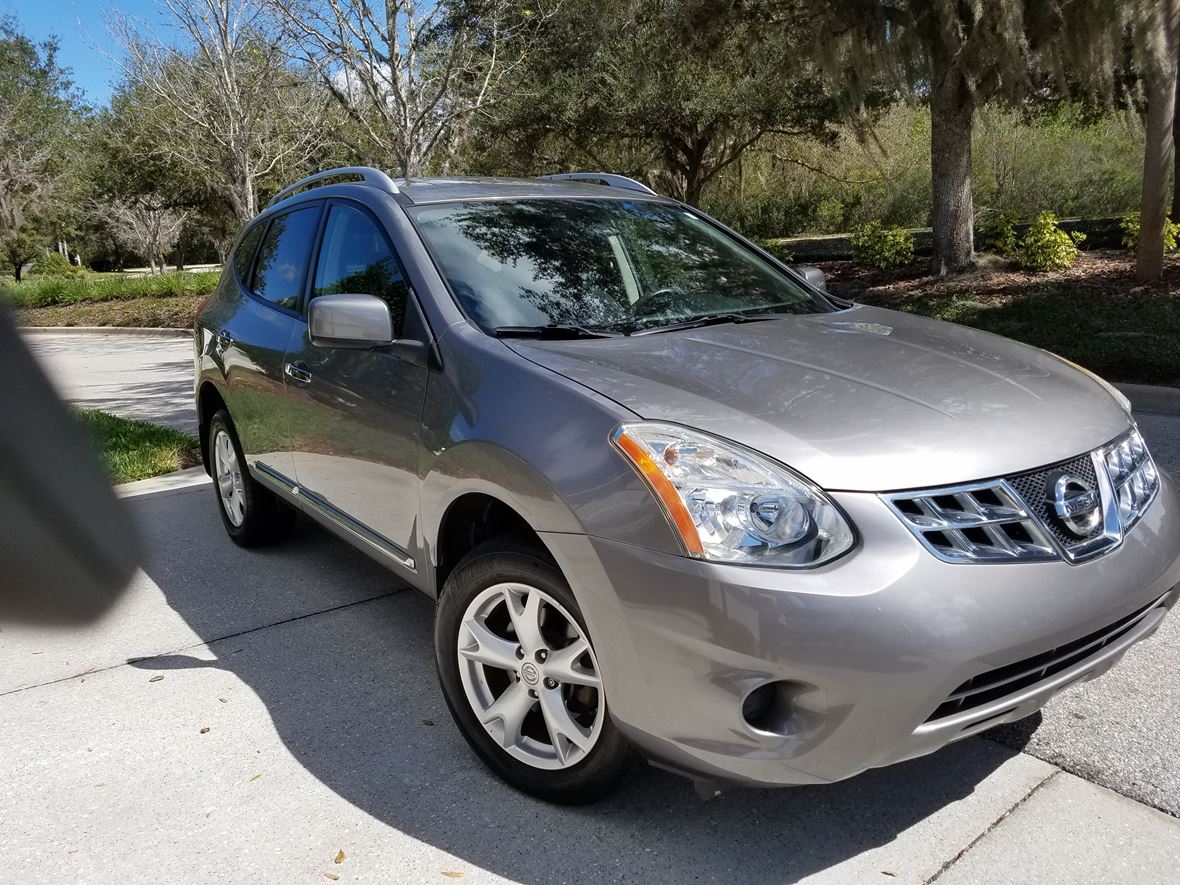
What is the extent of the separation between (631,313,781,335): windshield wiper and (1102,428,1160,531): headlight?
3.85 ft

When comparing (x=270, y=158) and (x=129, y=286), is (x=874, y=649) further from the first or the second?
(x=129, y=286)

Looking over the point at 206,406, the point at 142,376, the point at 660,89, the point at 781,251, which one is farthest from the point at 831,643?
the point at 660,89

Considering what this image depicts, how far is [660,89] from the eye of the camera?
54.8 feet

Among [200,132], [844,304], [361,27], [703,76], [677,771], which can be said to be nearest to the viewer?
[677,771]

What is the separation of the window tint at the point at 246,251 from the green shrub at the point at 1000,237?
33.6ft

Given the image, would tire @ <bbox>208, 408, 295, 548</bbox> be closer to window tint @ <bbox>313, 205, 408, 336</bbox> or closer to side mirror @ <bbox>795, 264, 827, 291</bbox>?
window tint @ <bbox>313, 205, 408, 336</bbox>

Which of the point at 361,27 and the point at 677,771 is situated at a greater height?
the point at 361,27

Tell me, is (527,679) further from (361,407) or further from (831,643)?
(361,407)

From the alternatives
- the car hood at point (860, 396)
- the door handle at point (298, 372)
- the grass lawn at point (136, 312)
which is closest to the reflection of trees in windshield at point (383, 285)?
the door handle at point (298, 372)

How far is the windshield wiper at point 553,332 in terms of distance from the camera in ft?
9.32

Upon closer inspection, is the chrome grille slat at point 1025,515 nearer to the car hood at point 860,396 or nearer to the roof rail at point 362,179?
the car hood at point 860,396

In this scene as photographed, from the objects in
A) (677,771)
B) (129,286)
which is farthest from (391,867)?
(129,286)

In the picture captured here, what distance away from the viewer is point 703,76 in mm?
16688

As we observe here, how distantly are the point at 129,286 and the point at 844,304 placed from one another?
21.0 meters
